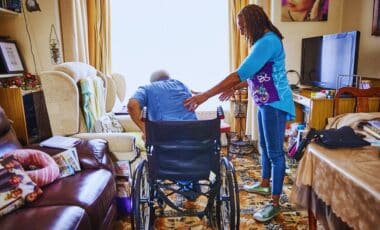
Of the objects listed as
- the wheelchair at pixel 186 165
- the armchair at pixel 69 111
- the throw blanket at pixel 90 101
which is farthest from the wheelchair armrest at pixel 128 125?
the wheelchair at pixel 186 165

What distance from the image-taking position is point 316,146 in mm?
1298

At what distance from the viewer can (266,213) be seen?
74.0 inches

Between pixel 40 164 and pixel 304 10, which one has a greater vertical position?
pixel 304 10

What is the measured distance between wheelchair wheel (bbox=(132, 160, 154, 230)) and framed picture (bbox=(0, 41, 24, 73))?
194cm

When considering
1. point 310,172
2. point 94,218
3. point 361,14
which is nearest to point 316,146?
point 310,172

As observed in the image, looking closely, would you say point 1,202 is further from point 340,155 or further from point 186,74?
point 186,74

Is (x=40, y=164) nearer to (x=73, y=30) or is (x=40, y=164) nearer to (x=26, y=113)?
(x=26, y=113)

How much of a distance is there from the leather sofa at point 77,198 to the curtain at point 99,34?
1.72 m

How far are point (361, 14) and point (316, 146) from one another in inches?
79.5

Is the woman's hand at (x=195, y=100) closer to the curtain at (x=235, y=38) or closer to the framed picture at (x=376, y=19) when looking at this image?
the framed picture at (x=376, y=19)

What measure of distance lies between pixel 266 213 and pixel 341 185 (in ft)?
3.05

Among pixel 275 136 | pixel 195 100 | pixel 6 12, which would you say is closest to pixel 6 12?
pixel 6 12

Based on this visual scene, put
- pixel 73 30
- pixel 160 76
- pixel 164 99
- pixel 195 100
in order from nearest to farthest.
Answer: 1. pixel 195 100
2. pixel 164 99
3. pixel 160 76
4. pixel 73 30

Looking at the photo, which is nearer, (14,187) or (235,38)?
(14,187)
